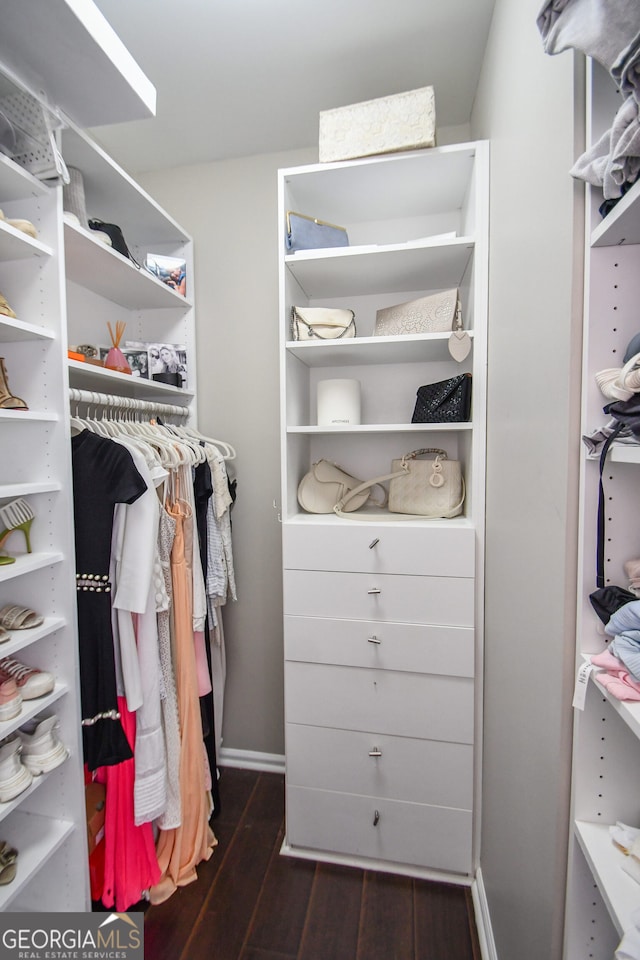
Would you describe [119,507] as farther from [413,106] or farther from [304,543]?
[413,106]

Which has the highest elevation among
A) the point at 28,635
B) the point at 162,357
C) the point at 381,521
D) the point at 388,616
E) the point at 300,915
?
the point at 162,357

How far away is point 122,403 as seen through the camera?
144 cm

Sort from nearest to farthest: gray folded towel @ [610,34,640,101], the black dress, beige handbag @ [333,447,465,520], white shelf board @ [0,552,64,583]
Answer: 1. gray folded towel @ [610,34,640,101]
2. white shelf board @ [0,552,64,583]
3. the black dress
4. beige handbag @ [333,447,465,520]

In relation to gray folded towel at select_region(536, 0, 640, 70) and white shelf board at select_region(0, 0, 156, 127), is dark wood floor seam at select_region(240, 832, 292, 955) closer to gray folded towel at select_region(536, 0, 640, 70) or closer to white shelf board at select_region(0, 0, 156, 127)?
gray folded towel at select_region(536, 0, 640, 70)

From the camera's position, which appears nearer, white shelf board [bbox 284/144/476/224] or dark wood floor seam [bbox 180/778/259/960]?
dark wood floor seam [bbox 180/778/259/960]

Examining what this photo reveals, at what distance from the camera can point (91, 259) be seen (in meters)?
1.41

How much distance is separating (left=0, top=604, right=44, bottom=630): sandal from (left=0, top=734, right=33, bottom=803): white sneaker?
0.92ft

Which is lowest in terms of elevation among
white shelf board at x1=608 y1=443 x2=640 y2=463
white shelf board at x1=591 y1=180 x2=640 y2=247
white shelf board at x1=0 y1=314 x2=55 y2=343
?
white shelf board at x1=608 y1=443 x2=640 y2=463

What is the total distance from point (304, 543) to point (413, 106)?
1.44 m

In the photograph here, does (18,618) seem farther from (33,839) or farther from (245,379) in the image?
(245,379)

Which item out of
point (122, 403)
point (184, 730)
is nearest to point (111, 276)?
point (122, 403)

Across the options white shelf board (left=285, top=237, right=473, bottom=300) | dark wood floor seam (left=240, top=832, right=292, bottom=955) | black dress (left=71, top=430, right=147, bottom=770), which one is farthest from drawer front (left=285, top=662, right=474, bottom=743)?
Result: white shelf board (left=285, top=237, right=473, bottom=300)

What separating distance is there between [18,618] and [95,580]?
0.62ft

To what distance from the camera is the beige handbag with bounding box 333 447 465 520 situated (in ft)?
4.95
